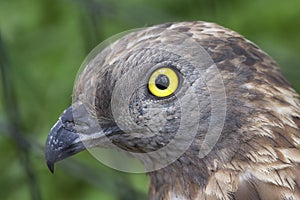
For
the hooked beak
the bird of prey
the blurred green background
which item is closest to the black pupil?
the bird of prey

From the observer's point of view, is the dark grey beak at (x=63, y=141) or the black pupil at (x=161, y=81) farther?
the dark grey beak at (x=63, y=141)

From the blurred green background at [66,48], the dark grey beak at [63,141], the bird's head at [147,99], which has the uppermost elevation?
the bird's head at [147,99]

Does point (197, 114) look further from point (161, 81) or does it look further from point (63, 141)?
point (63, 141)

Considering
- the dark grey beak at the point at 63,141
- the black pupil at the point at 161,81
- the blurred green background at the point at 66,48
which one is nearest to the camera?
the black pupil at the point at 161,81

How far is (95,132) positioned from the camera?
120 inches

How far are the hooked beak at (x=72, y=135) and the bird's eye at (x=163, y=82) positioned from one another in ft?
0.69

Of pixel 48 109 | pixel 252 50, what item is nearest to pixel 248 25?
pixel 48 109

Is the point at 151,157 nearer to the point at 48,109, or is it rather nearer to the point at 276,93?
the point at 276,93

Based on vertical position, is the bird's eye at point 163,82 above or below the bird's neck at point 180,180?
above

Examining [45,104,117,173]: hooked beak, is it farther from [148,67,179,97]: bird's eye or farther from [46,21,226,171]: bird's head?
[148,67,179,97]: bird's eye

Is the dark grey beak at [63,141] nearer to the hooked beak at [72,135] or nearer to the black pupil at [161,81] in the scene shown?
the hooked beak at [72,135]

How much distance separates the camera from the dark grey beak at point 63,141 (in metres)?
3.04

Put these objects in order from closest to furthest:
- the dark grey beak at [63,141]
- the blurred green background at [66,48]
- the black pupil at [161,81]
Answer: the black pupil at [161,81] < the dark grey beak at [63,141] < the blurred green background at [66,48]

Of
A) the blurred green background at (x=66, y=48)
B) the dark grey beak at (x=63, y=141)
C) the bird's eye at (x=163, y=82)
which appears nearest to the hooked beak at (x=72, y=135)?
the dark grey beak at (x=63, y=141)
